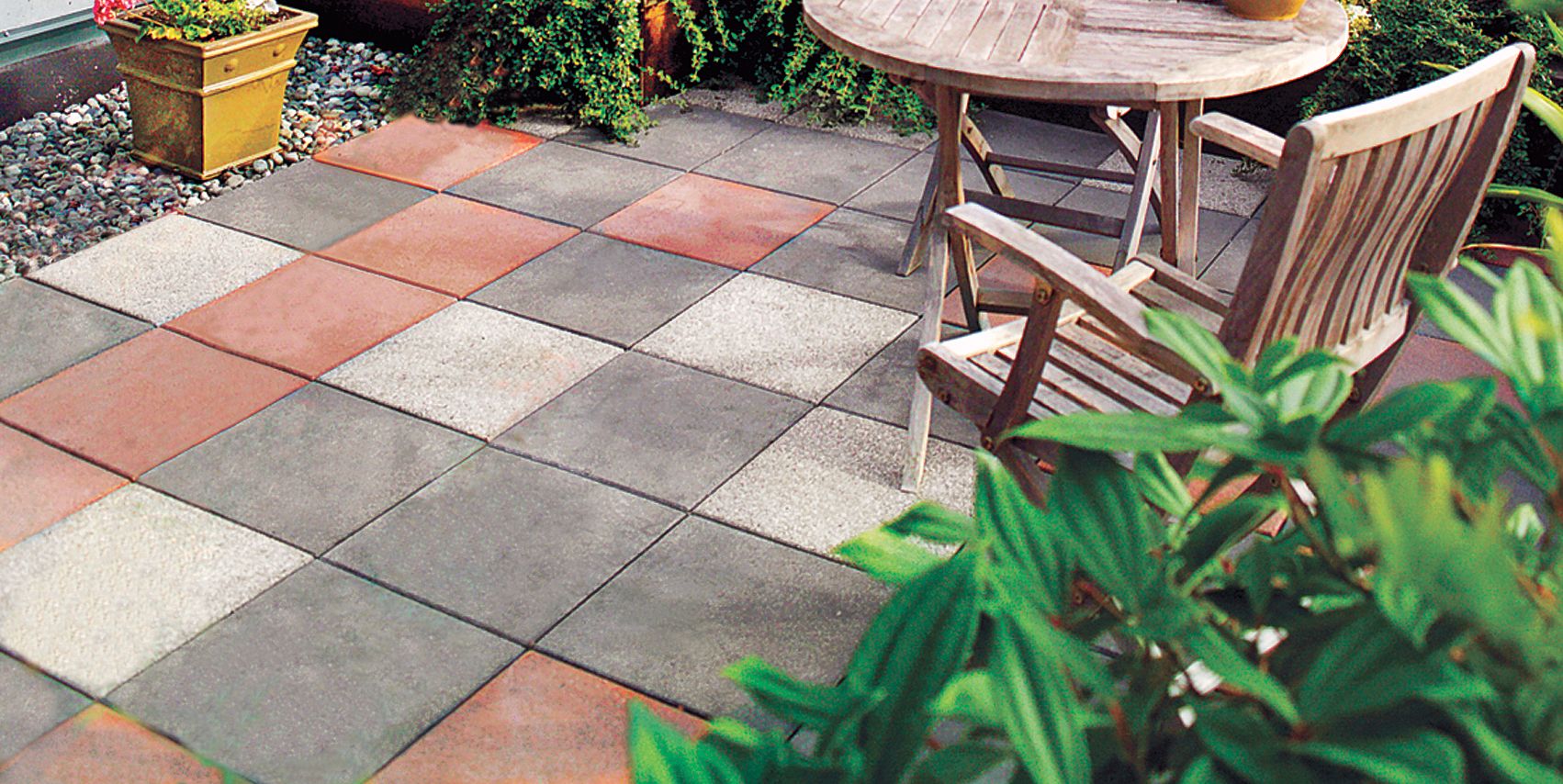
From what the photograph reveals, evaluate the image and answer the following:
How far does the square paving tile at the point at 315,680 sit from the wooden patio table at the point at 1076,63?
1.06m

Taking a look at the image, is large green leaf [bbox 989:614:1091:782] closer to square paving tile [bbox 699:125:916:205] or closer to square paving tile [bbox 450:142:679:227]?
square paving tile [bbox 450:142:679:227]

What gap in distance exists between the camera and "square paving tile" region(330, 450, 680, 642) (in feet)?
7.36

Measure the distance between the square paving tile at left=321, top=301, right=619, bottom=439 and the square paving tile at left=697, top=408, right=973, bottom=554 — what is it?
1.87ft

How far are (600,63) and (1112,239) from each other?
6.01 feet

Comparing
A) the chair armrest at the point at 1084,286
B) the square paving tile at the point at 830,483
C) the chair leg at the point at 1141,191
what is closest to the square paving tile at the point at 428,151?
the square paving tile at the point at 830,483

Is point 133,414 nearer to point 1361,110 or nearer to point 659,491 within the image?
point 659,491

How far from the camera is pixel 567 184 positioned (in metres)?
3.92

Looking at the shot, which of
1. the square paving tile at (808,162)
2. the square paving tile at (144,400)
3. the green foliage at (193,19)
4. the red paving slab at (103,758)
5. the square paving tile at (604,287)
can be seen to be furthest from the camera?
the square paving tile at (808,162)

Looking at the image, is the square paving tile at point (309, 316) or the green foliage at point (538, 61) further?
the green foliage at point (538, 61)

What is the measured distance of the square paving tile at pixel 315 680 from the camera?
193 centimetres

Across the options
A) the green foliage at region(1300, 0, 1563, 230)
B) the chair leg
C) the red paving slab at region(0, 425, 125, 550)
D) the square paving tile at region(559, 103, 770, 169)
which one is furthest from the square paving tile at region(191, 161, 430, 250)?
the green foliage at region(1300, 0, 1563, 230)

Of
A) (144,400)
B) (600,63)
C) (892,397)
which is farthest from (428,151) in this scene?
(892,397)

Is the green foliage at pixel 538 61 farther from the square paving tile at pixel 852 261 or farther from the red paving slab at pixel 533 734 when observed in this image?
the red paving slab at pixel 533 734

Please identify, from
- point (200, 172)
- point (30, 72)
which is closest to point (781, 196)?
point (200, 172)
